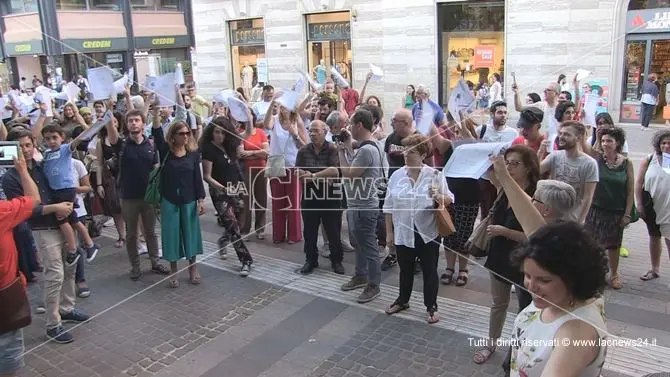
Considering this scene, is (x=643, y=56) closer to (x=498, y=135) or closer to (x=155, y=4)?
(x=498, y=135)

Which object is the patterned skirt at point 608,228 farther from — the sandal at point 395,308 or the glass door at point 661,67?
the glass door at point 661,67

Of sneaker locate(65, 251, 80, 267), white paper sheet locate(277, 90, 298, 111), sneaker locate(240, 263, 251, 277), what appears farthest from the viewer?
white paper sheet locate(277, 90, 298, 111)

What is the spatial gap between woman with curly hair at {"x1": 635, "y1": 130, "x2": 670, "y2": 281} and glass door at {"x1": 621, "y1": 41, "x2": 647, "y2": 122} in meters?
11.4

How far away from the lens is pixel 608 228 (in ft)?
17.5

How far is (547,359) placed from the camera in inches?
81.6

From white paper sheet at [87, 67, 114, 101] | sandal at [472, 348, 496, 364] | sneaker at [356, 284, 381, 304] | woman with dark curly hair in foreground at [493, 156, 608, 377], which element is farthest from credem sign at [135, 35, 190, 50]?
woman with dark curly hair in foreground at [493, 156, 608, 377]

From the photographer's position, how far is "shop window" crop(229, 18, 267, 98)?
23062mm

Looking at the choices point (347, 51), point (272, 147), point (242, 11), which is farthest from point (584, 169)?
point (242, 11)

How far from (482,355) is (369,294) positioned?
4.97 ft

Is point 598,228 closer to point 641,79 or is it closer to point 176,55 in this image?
point 641,79

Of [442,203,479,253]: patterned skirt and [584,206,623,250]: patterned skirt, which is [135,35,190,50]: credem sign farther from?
[584,206,623,250]: patterned skirt

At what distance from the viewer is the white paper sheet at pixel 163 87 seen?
6.97 m

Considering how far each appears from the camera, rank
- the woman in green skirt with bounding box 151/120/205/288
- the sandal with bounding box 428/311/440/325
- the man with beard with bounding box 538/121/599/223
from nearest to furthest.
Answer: the man with beard with bounding box 538/121/599/223 < the sandal with bounding box 428/311/440/325 < the woman in green skirt with bounding box 151/120/205/288

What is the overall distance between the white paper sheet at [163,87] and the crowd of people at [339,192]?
0.39 meters
